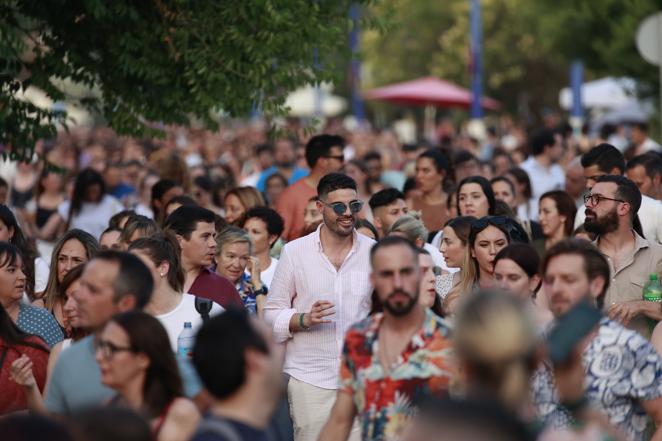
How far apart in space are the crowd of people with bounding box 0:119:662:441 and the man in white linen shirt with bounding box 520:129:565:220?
2095mm

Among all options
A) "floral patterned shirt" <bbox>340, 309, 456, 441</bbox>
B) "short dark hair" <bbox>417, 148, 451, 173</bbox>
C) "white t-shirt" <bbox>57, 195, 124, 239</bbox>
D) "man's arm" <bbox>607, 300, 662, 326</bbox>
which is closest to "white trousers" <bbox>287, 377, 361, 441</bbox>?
"man's arm" <bbox>607, 300, 662, 326</bbox>

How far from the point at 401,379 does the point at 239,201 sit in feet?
25.3

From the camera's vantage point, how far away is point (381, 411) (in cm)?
684

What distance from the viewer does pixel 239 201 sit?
1442cm

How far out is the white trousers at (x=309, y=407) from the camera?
10.2m

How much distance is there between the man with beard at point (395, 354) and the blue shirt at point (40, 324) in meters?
3.06

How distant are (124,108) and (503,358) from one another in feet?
29.7

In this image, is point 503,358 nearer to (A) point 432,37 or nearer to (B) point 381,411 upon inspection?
(B) point 381,411

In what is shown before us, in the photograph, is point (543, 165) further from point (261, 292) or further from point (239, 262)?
point (239, 262)

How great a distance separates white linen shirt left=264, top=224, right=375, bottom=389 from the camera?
33.3ft

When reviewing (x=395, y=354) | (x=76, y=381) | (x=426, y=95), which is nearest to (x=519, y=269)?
(x=395, y=354)

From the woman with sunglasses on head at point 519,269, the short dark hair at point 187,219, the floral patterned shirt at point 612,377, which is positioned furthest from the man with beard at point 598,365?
the short dark hair at point 187,219

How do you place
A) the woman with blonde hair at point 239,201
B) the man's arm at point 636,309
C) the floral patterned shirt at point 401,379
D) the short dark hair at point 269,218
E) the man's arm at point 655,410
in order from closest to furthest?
the floral patterned shirt at point 401,379
the man's arm at point 655,410
the man's arm at point 636,309
the short dark hair at point 269,218
the woman with blonde hair at point 239,201

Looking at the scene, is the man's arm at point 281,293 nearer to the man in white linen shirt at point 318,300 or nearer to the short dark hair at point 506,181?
the man in white linen shirt at point 318,300
